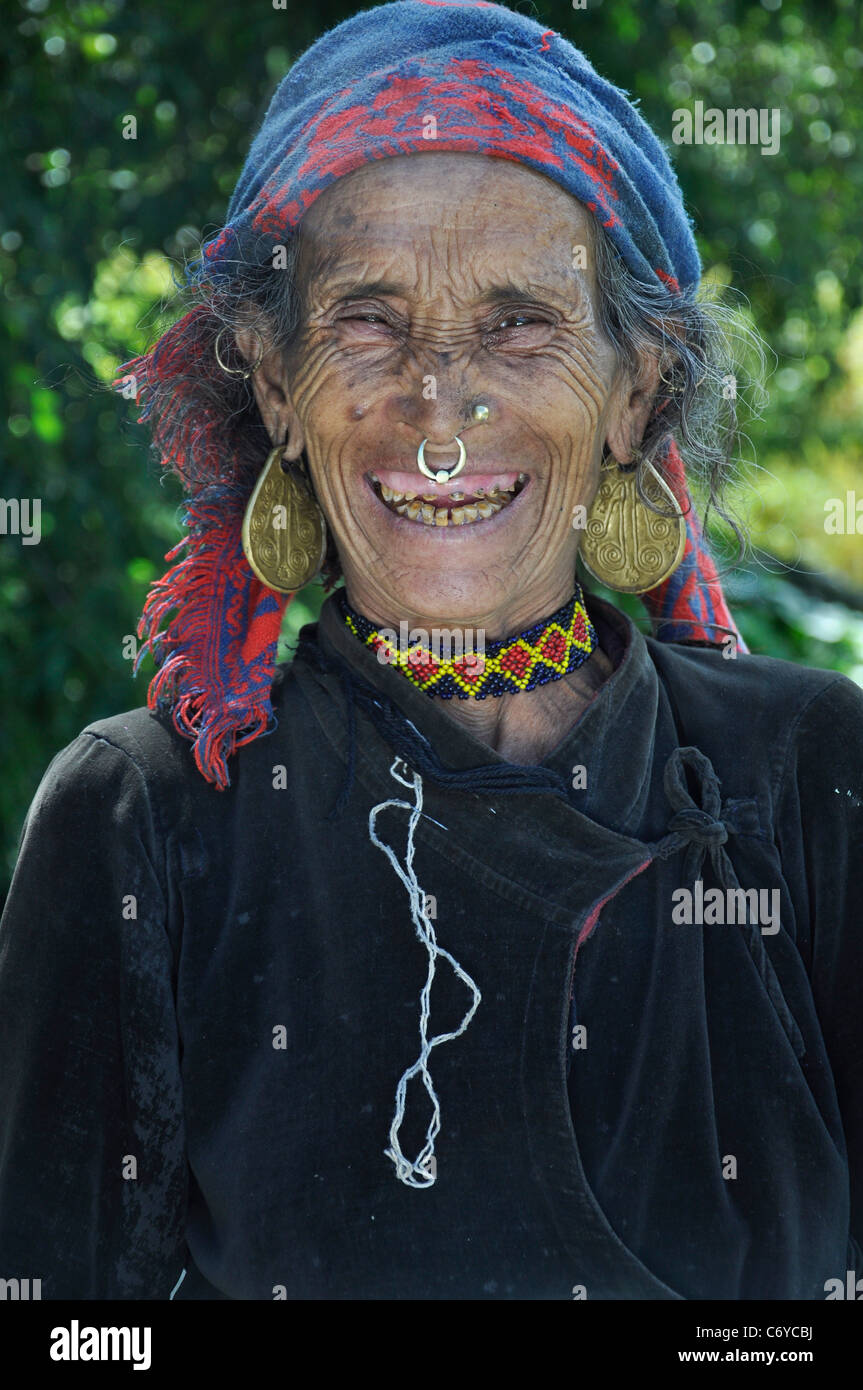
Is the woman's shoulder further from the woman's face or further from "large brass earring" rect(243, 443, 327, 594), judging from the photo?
"large brass earring" rect(243, 443, 327, 594)

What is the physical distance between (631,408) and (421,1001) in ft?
3.03

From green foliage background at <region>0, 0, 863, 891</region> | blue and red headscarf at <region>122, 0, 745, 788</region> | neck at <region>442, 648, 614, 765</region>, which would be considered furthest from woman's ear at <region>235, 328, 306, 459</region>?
green foliage background at <region>0, 0, 863, 891</region>

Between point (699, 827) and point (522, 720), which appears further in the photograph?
point (522, 720)

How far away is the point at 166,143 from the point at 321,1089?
311cm

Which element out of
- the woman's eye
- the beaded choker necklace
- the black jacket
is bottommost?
the black jacket

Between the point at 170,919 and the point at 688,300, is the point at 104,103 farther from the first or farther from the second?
the point at 170,919

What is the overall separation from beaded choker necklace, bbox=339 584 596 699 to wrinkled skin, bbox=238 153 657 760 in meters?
A: 0.03

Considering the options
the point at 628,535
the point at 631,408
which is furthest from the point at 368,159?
the point at 628,535

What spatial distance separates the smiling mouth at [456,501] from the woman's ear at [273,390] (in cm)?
18

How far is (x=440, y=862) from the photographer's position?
1995mm

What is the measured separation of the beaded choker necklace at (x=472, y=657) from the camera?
2.10m

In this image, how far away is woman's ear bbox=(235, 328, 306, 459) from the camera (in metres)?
2.14

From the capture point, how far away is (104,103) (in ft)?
13.0

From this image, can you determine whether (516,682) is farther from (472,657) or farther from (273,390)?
(273,390)
